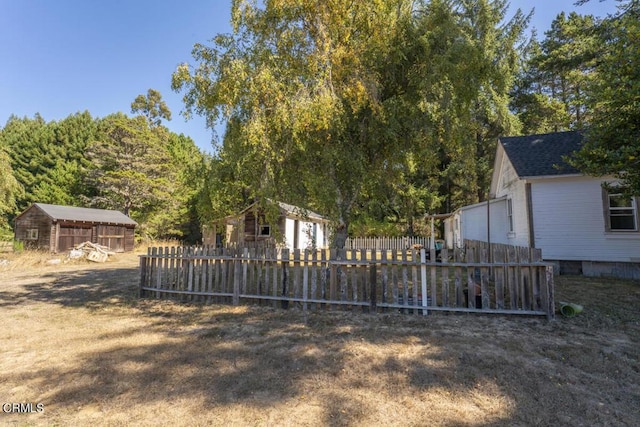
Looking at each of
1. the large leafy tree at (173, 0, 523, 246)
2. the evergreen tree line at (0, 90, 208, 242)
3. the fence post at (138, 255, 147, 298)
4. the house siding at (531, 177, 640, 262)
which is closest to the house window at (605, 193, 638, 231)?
the house siding at (531, 177, 640, 262)

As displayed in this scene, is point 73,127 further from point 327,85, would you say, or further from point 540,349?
point 540,349

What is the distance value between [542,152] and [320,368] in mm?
12291

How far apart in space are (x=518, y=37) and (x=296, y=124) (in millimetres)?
25780

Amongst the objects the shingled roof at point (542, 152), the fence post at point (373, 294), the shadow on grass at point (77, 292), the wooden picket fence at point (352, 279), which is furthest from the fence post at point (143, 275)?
the shingled roof at point (542, 152)

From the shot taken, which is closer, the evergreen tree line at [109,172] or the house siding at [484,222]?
the house siding at [484,222]

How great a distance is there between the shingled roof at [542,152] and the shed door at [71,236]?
2755 cm

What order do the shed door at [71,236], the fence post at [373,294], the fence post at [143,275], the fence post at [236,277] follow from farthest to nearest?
the shed door at [71,236] < the fence post at [143,275] < the fence post at [236,277] < the fence post at [373,294]

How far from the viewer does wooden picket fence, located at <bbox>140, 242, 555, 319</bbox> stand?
5602 mm

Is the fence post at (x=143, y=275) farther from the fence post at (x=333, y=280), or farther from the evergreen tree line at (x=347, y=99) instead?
the fence post at (x=333, y=280)

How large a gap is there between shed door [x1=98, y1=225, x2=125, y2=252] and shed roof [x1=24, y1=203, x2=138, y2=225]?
25.0 inches

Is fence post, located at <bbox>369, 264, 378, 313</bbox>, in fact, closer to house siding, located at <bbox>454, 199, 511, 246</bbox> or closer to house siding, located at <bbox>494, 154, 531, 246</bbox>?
house siding, located at <bbox>494, 154, 531, 246</bbox>

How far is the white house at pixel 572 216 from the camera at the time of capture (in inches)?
387

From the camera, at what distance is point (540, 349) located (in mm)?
4160

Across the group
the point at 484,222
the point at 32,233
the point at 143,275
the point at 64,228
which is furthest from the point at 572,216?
the point at 32,233
